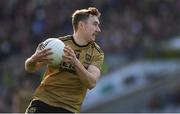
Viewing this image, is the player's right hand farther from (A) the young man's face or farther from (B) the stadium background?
(B) the stadium background

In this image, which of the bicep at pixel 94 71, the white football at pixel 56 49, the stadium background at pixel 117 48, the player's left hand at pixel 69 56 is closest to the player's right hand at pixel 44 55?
the white football at pixel 56 49

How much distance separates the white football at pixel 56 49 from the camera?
8773 millimetres

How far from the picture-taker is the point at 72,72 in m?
9.02

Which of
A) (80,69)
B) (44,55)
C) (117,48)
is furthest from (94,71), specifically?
(117,48)

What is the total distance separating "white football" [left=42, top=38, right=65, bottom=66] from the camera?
345 inches

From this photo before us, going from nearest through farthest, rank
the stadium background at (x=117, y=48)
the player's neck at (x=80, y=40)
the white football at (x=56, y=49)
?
the white football at (x=56, y=49), the player's neck at (x=80, y=40), the stadium background at (x=117, y=48)

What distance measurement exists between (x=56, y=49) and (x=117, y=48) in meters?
10.1

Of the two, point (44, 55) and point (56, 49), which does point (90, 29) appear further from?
point (44, 55)

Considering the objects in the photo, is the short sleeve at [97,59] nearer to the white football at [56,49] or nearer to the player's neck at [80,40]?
the player's neck at [80,40]

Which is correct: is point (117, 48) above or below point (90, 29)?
above

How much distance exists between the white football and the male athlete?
11 centimetres

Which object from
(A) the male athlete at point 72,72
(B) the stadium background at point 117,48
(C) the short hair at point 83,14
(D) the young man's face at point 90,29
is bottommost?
(A) the male athlete at point 72,72

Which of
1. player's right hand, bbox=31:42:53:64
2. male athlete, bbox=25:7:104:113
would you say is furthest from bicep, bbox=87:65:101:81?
player's right hand, bbox=31:42:53:64

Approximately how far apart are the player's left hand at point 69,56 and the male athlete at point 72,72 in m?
0.17
